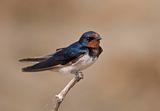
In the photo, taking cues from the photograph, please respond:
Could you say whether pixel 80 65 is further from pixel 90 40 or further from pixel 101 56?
pixel 101 56

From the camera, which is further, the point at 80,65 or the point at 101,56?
the point at 101,56

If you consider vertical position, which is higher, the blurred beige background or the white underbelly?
the white underbelly

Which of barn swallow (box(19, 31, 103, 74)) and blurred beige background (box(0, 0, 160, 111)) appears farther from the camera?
blurred beige background (box(0, 0, 160, 111))

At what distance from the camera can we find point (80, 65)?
1.79 metres

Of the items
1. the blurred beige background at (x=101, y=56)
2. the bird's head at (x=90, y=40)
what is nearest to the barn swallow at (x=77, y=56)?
the bird's head at (x=90, y=40)

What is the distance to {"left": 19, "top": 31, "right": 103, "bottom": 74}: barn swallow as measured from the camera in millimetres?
1758

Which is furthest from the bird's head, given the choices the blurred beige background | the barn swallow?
the blurred beige background

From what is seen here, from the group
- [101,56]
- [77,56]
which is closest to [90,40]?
[77,56]

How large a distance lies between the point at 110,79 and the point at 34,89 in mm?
525

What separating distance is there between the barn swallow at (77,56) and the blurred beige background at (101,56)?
2445 millimetres

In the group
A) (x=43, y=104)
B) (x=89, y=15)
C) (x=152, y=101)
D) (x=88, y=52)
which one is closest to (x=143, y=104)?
(x=152, y=101)

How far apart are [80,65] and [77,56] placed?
0.09 ft

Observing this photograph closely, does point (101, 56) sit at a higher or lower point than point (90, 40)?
lower

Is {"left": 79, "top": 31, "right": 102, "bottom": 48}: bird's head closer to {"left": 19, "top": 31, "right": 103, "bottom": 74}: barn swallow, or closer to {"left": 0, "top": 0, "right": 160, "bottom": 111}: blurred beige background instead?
{"left": 19, "top": 31, "right": 103, "bottom": 74}: barn swallow
